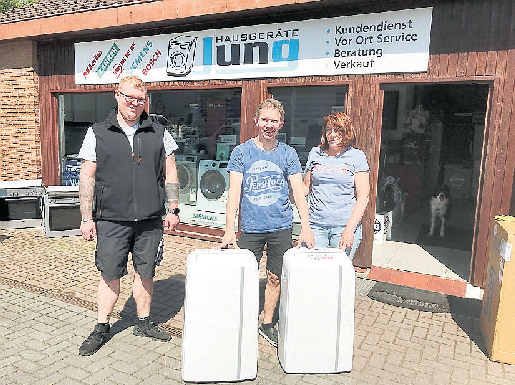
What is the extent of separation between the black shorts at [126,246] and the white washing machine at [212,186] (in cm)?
374

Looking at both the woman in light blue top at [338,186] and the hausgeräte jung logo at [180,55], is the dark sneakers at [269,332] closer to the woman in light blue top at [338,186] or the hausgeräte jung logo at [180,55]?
the woman in light blue top at [338,186]

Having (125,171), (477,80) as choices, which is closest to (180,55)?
(125,171)

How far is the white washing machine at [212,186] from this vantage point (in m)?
7.49

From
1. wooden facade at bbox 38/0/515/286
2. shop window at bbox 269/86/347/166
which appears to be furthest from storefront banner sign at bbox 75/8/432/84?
shop window at bbox 269/86/347/166

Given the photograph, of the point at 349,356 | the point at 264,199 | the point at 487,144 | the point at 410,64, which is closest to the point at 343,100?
the point at 410,64

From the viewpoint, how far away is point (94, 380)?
313 centimetres

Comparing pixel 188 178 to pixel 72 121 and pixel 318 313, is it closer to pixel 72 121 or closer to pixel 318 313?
pixel 72 121

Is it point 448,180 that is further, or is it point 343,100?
point 448,180

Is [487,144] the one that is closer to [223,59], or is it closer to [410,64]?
[410,64]

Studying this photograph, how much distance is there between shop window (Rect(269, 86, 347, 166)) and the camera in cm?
611

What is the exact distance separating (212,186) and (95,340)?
430cm

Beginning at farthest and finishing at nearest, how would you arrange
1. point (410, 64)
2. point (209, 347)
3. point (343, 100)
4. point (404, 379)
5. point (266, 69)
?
point (266, 69)
point (343, 100)
point (410, 64)
point (404, 379)
point (209, 347)

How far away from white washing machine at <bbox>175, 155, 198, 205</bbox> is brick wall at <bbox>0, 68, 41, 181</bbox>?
340cm

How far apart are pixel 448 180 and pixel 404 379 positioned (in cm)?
795
